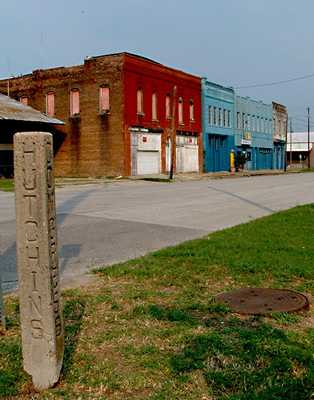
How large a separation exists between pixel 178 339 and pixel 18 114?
34076 millimetres

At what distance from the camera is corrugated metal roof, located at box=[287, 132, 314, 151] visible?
94200 millimetres

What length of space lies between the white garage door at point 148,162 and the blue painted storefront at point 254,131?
16.3m

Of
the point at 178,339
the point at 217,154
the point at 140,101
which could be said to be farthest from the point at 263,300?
the point at 217,154

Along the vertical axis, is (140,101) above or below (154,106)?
above

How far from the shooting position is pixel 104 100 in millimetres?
39062

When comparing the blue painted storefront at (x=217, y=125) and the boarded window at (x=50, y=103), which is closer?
the boarded window at (x=50, y=103)

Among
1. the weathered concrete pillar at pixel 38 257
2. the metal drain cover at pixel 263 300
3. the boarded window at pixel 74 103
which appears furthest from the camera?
the boarded window at pixel 74 103

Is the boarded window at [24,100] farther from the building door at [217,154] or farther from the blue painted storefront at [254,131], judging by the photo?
the blue painted storefront at [254,131]

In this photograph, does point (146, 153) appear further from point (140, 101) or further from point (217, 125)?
point (217, 125)

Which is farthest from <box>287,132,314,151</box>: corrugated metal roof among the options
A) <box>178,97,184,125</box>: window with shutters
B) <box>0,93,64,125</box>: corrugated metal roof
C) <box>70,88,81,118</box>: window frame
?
<box>0,93,64,125</box>: corrugated metal roof

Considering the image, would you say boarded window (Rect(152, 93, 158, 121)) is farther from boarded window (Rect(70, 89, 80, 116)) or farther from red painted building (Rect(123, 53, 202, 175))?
boarded window (Rect(70, 89, 80, 116))

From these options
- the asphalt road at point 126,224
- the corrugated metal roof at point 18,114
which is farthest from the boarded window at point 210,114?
the asphalt road at point 126,224

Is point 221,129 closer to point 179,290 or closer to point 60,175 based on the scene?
point 60,175

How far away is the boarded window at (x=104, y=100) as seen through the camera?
128 ft
